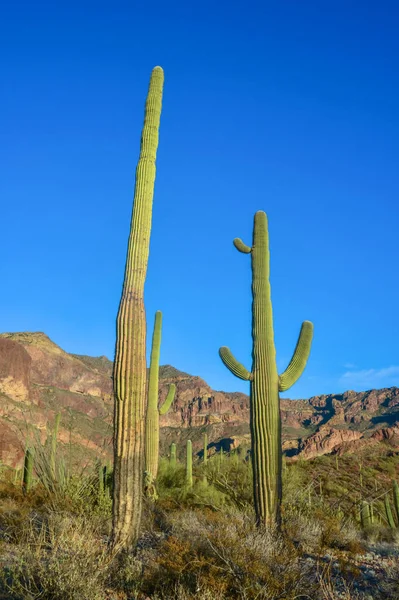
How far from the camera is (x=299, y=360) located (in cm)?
982

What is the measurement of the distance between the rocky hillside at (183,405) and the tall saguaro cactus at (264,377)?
38.6m

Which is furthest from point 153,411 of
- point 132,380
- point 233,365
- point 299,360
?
point 132,380

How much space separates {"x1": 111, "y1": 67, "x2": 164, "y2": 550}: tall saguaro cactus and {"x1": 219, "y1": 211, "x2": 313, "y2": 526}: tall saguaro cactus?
9.18 feet

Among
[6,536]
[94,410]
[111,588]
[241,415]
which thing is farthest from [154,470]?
[241,415]

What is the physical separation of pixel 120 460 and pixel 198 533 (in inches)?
49.4

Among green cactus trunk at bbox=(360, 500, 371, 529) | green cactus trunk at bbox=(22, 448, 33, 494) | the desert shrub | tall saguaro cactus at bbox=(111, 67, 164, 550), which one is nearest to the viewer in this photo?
the desert shrub

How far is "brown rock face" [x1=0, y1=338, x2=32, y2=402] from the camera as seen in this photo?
210 feet

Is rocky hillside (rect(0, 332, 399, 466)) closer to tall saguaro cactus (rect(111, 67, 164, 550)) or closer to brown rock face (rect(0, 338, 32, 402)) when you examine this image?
brown rock face (rect(0, 338, 32, 402))

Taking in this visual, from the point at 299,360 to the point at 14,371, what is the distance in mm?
62218

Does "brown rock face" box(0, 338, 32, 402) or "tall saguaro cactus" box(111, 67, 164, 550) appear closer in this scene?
"tall saguaro cactus" box(111, 67, 164, 550)

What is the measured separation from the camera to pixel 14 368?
65.8 meters

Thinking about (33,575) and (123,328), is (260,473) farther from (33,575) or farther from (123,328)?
(33,575)

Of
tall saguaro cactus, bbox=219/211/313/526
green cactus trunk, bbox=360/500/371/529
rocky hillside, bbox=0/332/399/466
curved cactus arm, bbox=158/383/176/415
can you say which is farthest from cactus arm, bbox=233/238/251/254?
rocky hillside, bbox=0/332/399/466

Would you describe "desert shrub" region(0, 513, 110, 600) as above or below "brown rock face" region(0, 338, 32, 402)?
below
